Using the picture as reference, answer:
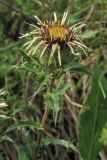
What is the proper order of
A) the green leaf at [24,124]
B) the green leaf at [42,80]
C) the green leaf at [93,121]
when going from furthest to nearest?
the green leaf at [93,121] < the green leaf at [24,124] < the green leaf at [42,80]

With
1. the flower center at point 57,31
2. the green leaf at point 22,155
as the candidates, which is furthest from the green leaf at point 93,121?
the flower center at point 57,31

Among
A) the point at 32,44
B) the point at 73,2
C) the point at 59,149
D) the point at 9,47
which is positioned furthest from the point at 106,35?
the point at 32,44

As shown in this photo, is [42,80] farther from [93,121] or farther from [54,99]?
[93,121]

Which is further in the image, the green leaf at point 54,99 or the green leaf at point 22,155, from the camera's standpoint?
the green leaf at point 22,155

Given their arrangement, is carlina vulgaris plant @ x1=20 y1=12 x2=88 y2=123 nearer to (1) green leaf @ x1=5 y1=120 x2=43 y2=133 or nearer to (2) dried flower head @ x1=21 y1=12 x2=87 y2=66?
(2) dried flower head @ x1=21 y1=12 x2=87 y2=66

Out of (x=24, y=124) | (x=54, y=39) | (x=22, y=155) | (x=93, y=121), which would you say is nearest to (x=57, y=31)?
(x=54, y=39)

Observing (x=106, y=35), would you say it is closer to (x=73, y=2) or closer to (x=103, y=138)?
(x=73, y=2)

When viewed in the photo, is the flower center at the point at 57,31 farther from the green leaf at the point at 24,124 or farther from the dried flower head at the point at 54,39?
the green leaf at the point at 24,124
